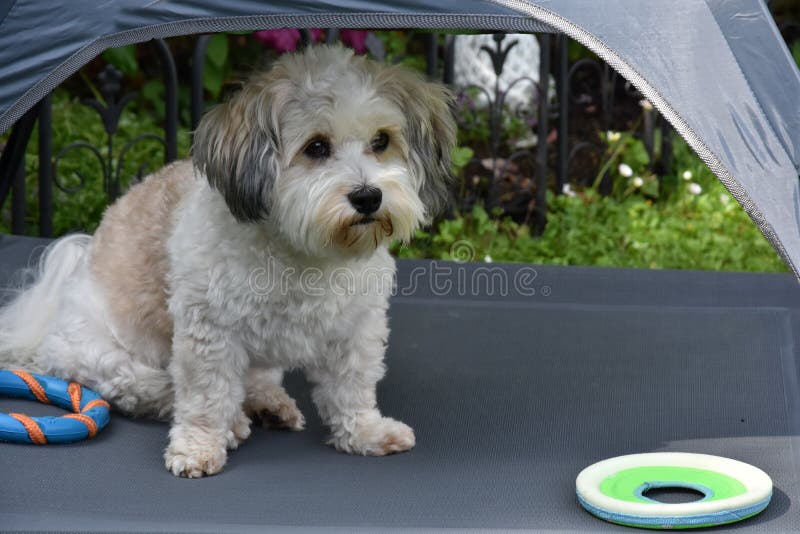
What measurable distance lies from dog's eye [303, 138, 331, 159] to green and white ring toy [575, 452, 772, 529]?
91 centimetres

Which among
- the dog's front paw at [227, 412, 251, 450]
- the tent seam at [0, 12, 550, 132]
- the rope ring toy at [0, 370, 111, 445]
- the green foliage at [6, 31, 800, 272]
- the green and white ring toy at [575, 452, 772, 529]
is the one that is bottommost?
the green and white ring toy at [575, 452, 772, 529]

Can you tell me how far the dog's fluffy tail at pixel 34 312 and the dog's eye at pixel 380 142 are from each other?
1013 mm

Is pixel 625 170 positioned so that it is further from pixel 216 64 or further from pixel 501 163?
pixel 216 64

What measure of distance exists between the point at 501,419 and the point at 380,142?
88cm

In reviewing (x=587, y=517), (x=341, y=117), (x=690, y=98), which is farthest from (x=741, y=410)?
(x=341, y=117)

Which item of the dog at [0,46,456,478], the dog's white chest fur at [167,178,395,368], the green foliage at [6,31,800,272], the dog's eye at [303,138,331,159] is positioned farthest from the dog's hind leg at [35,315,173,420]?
the green foliage at [6,31,800,272]

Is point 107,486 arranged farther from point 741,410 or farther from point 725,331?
point 725,331

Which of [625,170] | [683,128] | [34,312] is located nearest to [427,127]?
[683,128]

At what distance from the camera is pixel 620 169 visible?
5355mm

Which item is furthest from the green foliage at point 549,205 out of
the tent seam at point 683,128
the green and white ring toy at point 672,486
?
the tent seam at point 683,128

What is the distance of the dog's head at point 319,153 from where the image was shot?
2.46m

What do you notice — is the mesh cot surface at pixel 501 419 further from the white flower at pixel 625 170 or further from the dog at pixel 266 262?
the white flower at pixel 625 170

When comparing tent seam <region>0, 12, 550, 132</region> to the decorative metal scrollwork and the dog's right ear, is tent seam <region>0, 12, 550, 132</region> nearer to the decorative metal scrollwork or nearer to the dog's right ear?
the dog's right ear

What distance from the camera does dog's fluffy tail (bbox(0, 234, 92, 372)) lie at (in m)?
3.15
